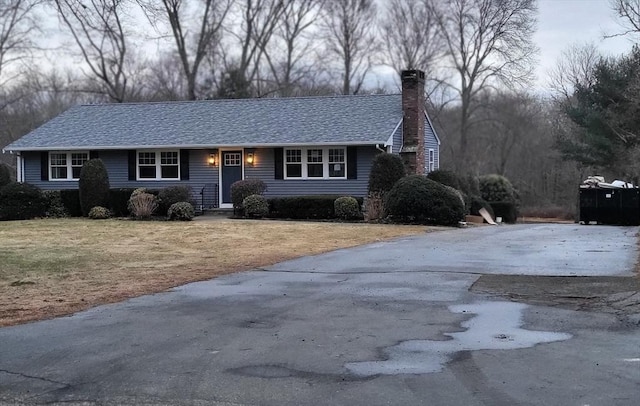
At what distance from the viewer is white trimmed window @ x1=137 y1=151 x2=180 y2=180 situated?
30219mm

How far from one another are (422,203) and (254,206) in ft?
21.2

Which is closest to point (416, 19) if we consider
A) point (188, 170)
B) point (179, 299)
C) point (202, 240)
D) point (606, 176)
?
point (606, 176)

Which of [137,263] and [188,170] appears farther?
[188,170]

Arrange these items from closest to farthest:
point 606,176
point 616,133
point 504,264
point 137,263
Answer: point 504,264 < point 137,263 < point 616,133 < point 606,176

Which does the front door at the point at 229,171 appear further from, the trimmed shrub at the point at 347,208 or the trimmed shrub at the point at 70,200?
the trimmed shrub at the point at 70,200

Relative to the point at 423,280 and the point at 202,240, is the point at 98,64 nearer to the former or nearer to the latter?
the point at 202,240

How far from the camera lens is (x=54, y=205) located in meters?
28.5

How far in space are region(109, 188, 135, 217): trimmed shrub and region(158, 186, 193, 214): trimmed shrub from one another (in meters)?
1.68

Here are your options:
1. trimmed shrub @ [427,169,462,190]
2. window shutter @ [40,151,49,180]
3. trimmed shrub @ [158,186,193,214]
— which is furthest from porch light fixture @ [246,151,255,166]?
window shutter @ [40,151,49,180]

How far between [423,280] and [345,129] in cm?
1794

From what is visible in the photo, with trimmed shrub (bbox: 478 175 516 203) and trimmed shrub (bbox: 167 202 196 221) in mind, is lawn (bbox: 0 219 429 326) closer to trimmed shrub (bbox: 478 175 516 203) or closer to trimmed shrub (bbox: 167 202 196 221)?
trimmed shrub (bbox: 167 202 196 221)

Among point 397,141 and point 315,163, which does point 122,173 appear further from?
point 397,141

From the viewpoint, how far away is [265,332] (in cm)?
786

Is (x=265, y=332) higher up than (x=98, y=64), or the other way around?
(x=98, y=64)
